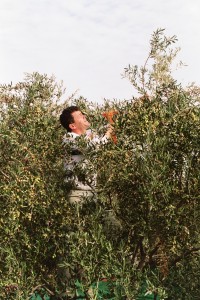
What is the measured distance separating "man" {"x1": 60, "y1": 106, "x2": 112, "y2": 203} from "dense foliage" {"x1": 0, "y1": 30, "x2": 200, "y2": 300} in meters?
0.17

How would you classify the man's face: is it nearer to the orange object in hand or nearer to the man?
the man

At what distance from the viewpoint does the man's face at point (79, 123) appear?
424 inches

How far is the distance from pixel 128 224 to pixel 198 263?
175 cm

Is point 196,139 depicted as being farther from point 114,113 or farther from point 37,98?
point 37,98

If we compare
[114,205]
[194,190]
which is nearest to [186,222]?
[194,190]

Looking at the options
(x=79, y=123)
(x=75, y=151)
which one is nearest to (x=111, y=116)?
(x=75, y=151)

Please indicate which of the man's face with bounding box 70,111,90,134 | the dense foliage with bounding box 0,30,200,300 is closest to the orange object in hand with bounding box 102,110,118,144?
the dense foliage with bounding box 0,30,200,300

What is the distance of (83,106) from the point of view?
12.2 m

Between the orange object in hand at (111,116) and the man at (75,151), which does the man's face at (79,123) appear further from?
the orange object in hand at (111,116)

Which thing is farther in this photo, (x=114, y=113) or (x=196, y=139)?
(x=114, y=113)

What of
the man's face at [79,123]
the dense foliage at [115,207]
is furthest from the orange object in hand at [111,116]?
the man's face at [79,123]

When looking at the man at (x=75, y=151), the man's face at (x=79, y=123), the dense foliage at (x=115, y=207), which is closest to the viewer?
the dense foliage at (x=115, y=207)

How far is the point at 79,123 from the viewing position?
35.9 ft

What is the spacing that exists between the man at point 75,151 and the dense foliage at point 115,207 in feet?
0.54
